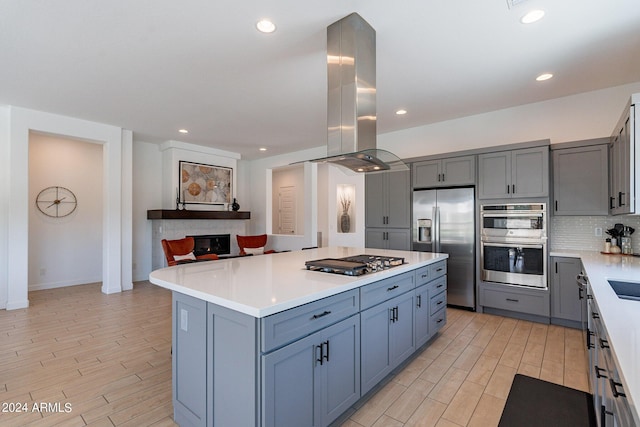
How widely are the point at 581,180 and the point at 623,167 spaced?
0.88m

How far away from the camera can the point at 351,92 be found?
241 centimetres

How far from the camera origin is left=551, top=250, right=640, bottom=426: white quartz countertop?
852 mm

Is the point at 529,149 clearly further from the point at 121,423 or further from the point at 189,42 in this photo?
the point at 121,423

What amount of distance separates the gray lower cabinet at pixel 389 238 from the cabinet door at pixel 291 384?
3.25 meters

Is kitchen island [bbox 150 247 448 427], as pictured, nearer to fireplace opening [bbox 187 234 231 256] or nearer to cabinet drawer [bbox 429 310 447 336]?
cabinet drawer [bbox 429 310 447 336]

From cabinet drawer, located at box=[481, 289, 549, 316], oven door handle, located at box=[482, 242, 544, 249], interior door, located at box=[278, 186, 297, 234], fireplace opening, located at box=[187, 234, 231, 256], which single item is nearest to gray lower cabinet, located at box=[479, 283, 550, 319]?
cabinet drawer, located at box=[481, 289, 549, 316]

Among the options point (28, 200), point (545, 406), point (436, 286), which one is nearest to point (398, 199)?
point (436, 286)

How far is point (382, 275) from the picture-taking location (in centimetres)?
221

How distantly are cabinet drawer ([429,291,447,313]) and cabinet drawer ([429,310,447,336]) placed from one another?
0.05 metres

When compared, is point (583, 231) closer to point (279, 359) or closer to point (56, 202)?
point (279, 359)

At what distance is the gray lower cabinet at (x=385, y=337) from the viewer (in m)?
2.08

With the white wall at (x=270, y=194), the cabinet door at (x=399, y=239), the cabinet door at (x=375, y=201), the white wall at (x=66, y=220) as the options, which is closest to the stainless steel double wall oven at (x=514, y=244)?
the cabinet door at (x=399, y=239)

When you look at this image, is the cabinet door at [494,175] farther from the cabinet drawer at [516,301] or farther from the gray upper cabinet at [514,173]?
the cabinet drawer at [516,301]

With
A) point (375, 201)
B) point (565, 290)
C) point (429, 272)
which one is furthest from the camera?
point (375, 201)
